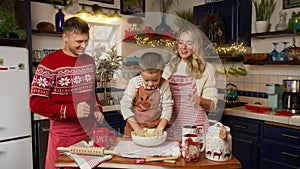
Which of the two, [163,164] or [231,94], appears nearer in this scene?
[163,164]

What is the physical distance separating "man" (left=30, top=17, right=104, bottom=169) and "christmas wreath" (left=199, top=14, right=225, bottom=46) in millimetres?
1877

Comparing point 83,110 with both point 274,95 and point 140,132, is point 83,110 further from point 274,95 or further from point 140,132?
point 274,95

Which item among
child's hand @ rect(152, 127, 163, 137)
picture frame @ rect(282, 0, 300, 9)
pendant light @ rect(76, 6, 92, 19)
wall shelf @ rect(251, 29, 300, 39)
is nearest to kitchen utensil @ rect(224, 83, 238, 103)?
wall shelf @ rect(251, 29, 300, 39)

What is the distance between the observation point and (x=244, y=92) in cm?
322

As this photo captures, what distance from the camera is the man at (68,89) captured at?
1246 millimetres

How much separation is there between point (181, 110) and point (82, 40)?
0.56m

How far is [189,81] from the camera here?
1159 millimetres

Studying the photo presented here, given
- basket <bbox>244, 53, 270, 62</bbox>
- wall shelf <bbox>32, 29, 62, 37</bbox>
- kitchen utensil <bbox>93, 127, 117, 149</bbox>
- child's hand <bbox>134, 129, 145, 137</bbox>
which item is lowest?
kitchen utensil <bbox>93, 127, 117, 149</bbox>

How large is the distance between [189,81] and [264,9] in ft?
7.10

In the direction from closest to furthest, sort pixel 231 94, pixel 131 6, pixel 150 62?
pixel 150 62
pixel 231 94
pixel 131 6

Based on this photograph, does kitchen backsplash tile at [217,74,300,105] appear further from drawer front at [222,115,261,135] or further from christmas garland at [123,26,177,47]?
christmas garland at [123,26,177,47]

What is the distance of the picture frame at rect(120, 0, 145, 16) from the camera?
3613mm

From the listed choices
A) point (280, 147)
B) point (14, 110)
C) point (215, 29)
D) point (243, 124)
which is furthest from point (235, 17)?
A: point (14, 110)

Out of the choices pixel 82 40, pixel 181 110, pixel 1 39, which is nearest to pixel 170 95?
pixel 181 110
